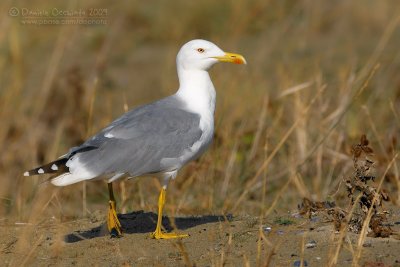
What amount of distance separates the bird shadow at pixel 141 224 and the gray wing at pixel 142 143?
0.41 m

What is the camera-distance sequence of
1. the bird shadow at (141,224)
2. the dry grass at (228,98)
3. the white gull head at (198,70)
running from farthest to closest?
the dry grass at (228,98), the white gull head at (198,70), the bird shadow at (141,224)

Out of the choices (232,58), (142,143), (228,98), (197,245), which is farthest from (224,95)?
(197,245)

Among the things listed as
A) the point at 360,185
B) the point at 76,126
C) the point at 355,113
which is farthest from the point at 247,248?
the point at 76,126

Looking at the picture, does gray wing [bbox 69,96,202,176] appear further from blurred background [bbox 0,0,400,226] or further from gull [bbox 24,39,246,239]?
blurred background [bbox 0,0,400,226]

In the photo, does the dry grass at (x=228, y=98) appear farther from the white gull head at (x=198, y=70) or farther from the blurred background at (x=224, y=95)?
the white gull head at (x=198, y=70)

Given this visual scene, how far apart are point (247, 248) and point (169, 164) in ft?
2.59

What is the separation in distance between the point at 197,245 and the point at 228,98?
266cm

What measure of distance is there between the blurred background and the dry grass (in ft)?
0.07

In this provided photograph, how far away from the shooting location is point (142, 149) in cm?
576

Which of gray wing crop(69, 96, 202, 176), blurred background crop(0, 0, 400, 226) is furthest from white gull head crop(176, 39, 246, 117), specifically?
blurred background crop(0, 0, 400, 226)

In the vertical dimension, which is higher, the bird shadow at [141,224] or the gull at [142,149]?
the gull at [142,149]

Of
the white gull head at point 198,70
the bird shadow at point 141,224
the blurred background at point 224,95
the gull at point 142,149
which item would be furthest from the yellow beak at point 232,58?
the bird shadow at point 141,224

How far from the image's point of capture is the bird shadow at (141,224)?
5932 mm

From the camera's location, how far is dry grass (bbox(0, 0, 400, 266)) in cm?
714
